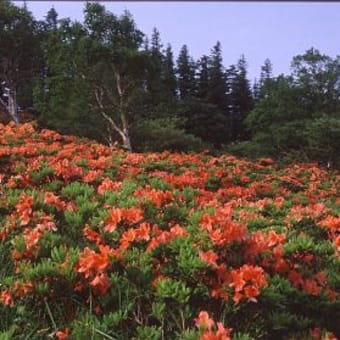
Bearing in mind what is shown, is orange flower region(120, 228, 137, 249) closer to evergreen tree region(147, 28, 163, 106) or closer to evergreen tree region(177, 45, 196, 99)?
evergreen tree region(147, 28, 163, 106)

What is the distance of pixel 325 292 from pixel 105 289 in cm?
151

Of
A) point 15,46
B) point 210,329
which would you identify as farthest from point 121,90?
point 210,329

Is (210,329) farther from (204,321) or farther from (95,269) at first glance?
(95,269)

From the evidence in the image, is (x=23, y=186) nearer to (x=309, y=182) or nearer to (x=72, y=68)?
(x=309, y=182)

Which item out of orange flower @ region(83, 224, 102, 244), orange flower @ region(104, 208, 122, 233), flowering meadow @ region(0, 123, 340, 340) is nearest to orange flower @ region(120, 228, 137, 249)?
flowering meadow @ region(0, 123, 340, 340)

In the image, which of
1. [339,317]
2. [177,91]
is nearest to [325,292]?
[339,317]

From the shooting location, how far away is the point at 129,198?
5.58 m

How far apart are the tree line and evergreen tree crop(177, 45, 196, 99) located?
613 inches

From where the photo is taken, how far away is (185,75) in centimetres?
4809

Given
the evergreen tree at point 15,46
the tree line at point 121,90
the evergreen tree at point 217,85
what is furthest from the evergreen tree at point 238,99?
the evergreen tree at point 15,46

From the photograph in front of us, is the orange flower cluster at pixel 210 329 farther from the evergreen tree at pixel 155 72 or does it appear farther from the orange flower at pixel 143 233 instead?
the evergreen tree at pixel 155 72

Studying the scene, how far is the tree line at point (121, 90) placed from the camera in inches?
755

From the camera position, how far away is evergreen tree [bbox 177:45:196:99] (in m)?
47.4

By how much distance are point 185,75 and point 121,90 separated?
92.9 ft
